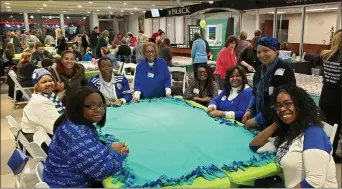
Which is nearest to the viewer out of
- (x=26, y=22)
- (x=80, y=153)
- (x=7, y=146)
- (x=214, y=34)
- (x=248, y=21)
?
(x=80, y=153)

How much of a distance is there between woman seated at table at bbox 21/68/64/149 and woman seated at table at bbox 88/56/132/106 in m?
0.86

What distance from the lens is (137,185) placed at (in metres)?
1.65

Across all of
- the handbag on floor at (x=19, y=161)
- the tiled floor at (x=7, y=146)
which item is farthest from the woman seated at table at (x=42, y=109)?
the handbag on floor at (x=19, y=161)

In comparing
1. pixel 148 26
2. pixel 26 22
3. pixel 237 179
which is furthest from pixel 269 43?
pixel 26 22

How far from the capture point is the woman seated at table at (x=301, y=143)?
1.62 metres

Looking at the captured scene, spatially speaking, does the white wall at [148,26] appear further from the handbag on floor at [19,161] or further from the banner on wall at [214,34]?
the handbag on floor at [19,161]

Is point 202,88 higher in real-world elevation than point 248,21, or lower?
lower

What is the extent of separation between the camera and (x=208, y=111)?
119 inches

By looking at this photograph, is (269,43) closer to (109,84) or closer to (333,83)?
(333,83)

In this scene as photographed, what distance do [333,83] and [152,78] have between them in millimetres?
2180

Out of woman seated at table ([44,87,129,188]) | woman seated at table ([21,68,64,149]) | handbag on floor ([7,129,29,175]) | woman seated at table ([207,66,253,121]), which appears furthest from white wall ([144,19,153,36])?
woman seated at table ([44,87,129,188])

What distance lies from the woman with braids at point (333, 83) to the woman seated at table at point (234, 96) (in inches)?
45.9

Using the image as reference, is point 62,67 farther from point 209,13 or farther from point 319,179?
point 209,13

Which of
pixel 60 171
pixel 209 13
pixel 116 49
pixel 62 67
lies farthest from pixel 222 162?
pixel 209 13
